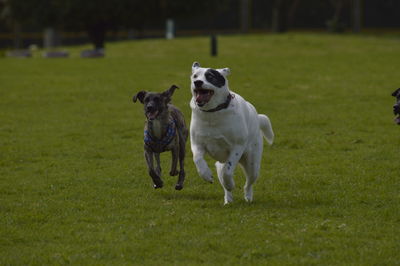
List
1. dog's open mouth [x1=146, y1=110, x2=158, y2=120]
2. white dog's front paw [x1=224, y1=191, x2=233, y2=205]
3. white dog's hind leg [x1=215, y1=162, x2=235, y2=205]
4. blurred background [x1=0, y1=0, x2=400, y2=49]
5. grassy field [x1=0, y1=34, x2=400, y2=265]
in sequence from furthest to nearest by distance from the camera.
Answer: blurred background [x1=0, y1=0, x2=400, y2=49] < white dog's front paw [x1=224, y1=191, x2=233, y2=205] < dog's open mouth [x1=146, y1=110, x2=158, y2=120] < white dog's hind leg [x1=215, y1=162, x2=235, y2=205] < grassy field [x1=0, y1=34, x2=400, y2=265]

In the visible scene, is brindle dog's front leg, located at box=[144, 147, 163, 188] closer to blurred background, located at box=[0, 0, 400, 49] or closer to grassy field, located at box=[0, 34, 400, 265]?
grassy field, located at box=[0, 34, 400, 265]

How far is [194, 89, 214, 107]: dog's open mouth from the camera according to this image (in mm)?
9836

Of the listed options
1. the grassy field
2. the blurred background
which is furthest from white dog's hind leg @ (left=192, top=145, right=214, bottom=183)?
the blurred background

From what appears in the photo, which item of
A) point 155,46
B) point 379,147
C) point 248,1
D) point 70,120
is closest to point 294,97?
point 70,120

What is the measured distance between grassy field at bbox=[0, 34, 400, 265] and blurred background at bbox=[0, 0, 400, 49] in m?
19.6

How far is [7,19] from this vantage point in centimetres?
6244

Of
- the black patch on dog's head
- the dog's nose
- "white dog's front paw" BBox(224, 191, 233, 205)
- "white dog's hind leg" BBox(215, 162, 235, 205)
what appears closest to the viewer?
the dog's nose

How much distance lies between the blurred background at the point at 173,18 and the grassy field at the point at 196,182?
771 inches

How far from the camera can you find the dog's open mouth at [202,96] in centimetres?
984

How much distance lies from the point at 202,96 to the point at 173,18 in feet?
141

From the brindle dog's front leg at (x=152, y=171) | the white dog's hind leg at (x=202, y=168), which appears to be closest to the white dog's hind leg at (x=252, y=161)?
the white dog's hind leg at (x=202, y=168)

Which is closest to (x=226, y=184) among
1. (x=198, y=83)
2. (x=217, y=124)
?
(x=217, y=124)

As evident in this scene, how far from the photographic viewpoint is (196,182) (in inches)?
496

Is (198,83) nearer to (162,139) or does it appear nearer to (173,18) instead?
(162,139)
